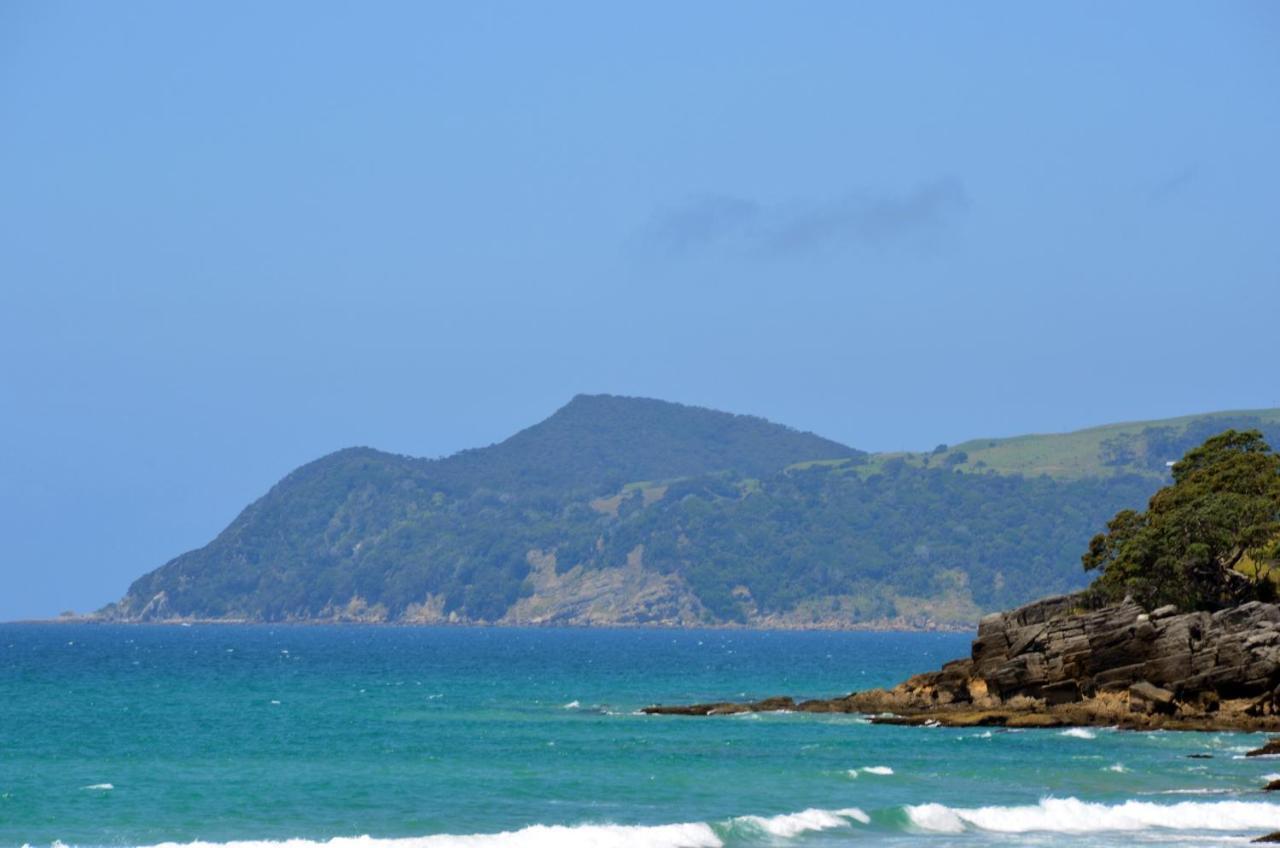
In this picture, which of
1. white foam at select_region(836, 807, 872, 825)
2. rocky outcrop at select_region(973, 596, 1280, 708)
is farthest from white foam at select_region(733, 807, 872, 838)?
rocky outcrop at select_region(973, 596, 1280, 708)

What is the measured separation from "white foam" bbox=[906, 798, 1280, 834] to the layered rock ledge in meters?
27.9

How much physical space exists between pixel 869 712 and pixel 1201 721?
68.0 ft

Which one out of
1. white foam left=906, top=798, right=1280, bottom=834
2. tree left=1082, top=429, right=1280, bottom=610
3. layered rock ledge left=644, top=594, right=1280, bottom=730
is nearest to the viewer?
white foam left=906, top=798, right=1280, bottom=834

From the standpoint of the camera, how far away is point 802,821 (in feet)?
178

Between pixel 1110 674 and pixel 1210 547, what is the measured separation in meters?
12.8

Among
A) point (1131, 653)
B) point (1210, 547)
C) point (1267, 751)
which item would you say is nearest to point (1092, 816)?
point (1267, 751)

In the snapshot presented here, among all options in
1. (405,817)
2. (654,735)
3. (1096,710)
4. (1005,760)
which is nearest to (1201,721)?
(1096,710)

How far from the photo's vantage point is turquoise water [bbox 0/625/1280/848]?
53438 mm

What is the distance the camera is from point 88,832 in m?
53.2

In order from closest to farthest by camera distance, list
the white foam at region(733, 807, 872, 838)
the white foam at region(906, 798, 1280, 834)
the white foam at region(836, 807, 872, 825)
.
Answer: the white foam at region(733, 807, 872, 838) → the white foam at region(906, 798, 1280, 834) → the white foam at region(836, 807, 872, 825)

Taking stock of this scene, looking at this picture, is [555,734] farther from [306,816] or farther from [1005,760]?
[306,816]

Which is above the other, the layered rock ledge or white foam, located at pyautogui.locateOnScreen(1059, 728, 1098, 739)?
the layered rock ledge

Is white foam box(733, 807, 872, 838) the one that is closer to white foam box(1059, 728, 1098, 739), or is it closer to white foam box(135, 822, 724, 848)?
white foam box(135, 822, 724, 848)

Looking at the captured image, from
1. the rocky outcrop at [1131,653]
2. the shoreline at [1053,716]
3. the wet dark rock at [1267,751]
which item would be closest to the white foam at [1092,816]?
the wet dark rock at [1267,751]
